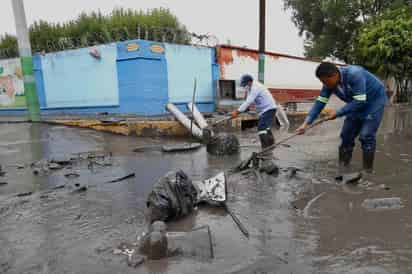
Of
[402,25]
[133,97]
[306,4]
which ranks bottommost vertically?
[133,97]

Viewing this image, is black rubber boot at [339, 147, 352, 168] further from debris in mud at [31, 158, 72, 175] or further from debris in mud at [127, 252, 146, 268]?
debris in mud at [31, 158, 72, 175]

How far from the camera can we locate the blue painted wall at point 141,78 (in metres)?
10.5

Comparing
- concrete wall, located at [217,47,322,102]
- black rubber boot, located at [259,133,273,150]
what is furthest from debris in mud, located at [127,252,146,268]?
concrete wall, located at [217,47,322,102]

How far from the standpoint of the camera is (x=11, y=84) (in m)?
14.8

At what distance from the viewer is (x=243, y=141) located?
7.61 metres

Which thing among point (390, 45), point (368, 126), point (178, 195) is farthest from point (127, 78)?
point (390, 45)

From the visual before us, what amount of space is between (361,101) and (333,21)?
71.1ft

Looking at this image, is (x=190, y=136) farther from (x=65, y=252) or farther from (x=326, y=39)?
(x=326, y=39)

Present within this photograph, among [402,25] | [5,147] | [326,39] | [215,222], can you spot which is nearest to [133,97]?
[5,147]

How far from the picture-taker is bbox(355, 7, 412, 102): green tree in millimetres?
14938

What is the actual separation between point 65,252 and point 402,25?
676 inches

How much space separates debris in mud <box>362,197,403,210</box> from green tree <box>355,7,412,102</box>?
1447cm

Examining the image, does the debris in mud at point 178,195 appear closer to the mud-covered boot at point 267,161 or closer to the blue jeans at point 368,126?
the mud-covered boot at point 267,161

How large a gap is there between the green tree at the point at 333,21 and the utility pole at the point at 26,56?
18.8 m
